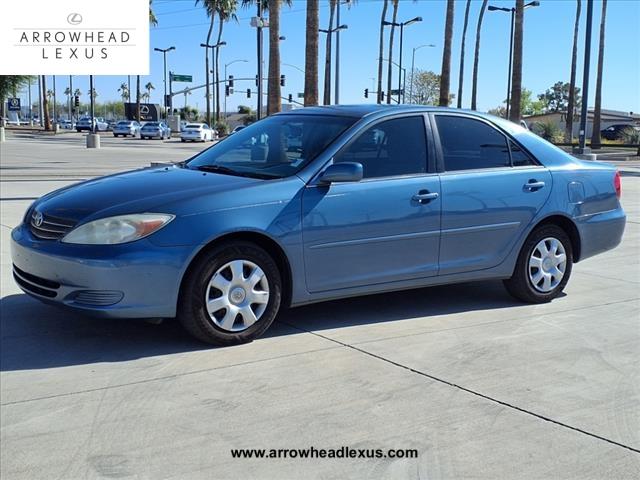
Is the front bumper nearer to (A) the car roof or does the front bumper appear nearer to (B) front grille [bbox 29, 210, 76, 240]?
(B) front grille [bbox 29, 210, 76, 240]

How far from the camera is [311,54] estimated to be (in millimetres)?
21297

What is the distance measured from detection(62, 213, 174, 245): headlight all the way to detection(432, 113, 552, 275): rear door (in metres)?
2.25

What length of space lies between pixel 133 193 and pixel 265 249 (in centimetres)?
96

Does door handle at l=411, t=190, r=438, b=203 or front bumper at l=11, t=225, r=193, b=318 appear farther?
door handle at l=411, t=190, r=438, b=203

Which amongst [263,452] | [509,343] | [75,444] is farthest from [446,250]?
[75,444]

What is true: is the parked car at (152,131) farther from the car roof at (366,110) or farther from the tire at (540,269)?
the tire at (540,269)

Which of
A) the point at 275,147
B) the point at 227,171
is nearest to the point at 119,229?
the point at 227,171

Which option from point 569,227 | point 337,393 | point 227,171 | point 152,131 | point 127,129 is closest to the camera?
point 337,393

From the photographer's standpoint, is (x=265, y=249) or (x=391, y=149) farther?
(x=391, y=149)

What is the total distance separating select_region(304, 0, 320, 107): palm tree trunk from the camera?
68.8ft

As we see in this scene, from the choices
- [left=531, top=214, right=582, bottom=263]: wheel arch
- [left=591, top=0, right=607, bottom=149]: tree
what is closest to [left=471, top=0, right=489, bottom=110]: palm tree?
[left=591, top=0, right=607, bottom=149]: tree

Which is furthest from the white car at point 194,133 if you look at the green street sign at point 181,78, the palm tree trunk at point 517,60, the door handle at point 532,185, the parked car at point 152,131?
the door handle at point 532,185

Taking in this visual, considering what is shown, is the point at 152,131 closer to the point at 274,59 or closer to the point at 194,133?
the point at 194,133

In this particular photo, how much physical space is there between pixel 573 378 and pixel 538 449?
115 cm
